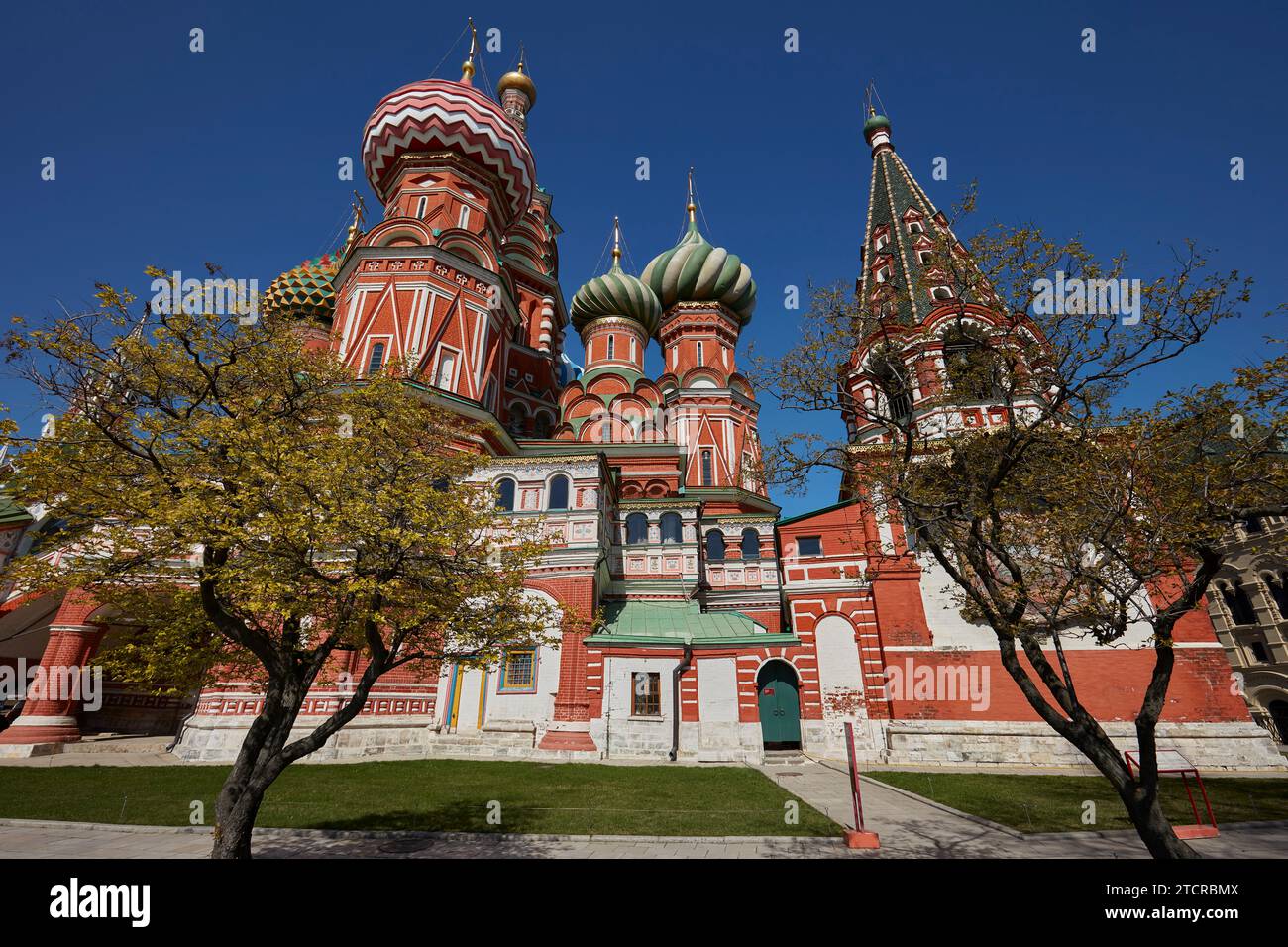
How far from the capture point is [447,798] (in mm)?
11625

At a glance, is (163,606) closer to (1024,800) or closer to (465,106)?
(1024,800)

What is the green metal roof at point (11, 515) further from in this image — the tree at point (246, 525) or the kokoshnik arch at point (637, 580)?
the tree at point (246, 525)

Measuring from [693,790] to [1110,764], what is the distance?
25.9 feet

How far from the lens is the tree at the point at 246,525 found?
7223mm

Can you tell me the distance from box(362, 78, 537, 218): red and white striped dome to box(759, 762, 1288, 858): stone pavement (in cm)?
3077

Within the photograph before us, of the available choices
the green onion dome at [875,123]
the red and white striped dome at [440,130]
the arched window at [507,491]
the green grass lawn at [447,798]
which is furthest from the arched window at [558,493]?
the green onion dome at [875,123]

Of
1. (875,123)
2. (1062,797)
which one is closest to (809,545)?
(1062,797)

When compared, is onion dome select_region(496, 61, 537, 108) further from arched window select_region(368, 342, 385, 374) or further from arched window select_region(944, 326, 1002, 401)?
arched window select_region(944, 326, 1002, 401)

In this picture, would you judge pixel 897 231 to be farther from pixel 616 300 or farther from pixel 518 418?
pixel 518 418

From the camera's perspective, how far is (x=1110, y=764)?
6828mm

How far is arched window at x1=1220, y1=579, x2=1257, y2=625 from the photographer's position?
32.1 meters

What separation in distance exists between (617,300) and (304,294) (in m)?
18.3

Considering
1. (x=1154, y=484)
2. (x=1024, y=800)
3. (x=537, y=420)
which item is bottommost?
(x=1024, y=800)
